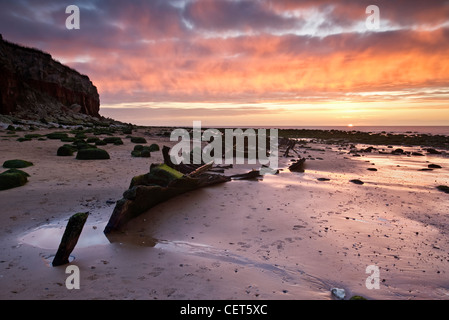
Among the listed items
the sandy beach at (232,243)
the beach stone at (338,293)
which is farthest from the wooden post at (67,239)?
the beach stone at (338,293)

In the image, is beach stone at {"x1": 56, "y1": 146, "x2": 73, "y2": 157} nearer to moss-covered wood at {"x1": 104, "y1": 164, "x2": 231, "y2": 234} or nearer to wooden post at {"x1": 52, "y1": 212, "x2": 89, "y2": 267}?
moss-covered wood at {"x1": 104, "y1": 164, "x2": 231, "y2": 234}

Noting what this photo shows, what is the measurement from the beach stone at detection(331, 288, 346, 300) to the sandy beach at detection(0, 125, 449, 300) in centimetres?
8

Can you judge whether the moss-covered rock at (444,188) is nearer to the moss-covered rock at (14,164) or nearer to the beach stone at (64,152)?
the moss-covered rock at (14,164)

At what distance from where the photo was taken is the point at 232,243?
19.4ft

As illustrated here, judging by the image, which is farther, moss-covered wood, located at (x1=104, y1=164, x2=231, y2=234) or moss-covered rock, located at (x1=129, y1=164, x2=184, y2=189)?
moss-covered rock, located at (x1=129, y1=164, x2=184, y2=189)

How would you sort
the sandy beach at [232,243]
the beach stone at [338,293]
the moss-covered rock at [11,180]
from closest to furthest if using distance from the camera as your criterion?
1. the beach stone at [338,293]
2. the sandy beach at [232,243]
3. the moss-covered rock at [11,180]

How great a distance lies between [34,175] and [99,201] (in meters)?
4.41

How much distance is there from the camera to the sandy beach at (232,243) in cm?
417

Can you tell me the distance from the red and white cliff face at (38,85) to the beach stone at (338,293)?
52484mm

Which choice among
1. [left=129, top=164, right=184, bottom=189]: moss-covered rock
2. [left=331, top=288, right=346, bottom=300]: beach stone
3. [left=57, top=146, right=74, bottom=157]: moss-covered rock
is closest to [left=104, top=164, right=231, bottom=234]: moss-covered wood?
[left=129, top=164, right=184, bottom=189]: moss-covered rock

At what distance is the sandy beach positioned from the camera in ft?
13.7

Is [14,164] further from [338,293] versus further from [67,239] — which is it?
[338,293]
